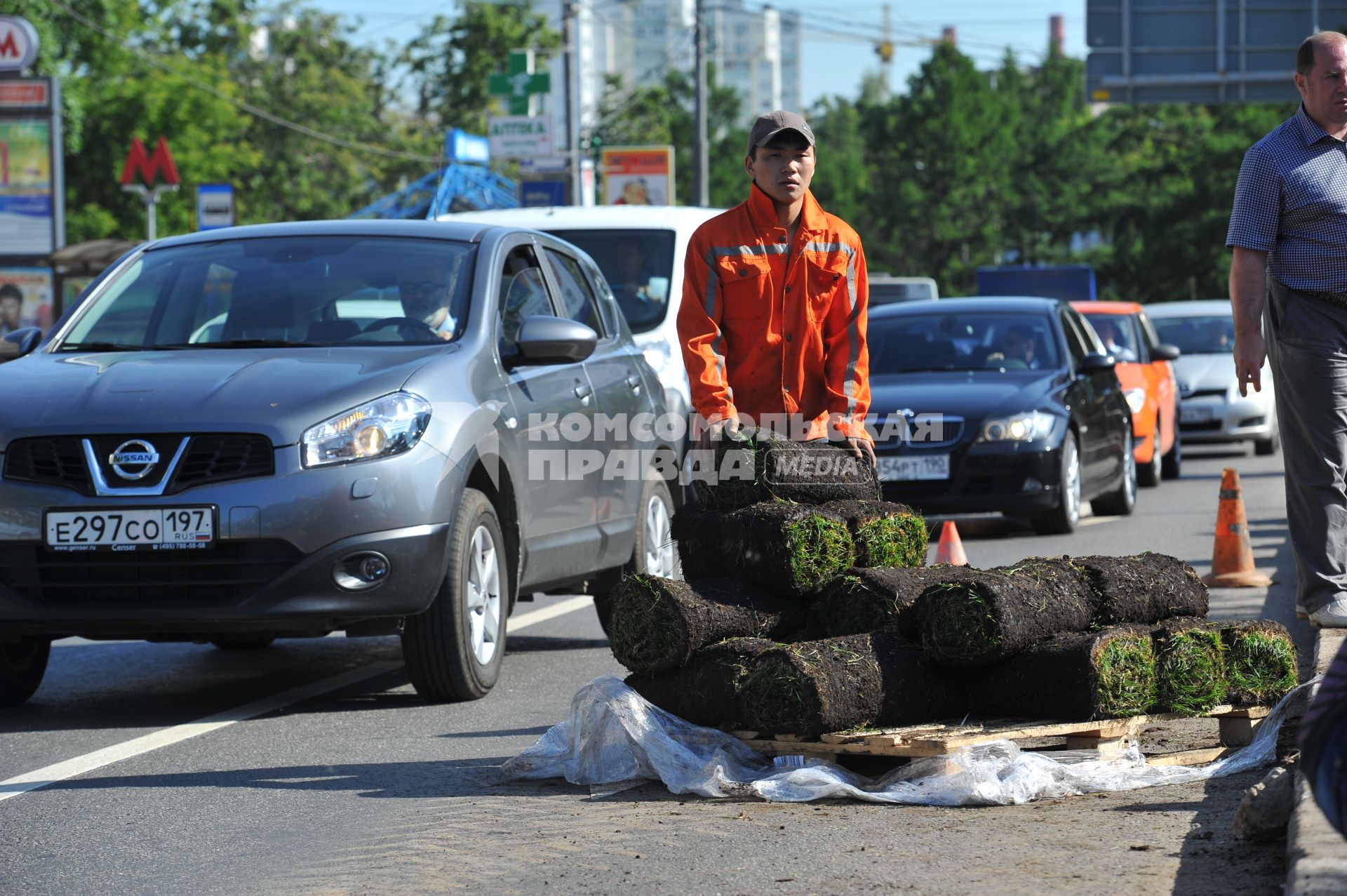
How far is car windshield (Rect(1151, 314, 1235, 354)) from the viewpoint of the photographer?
23.4 m

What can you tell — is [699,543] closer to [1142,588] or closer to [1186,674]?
[1142,588]

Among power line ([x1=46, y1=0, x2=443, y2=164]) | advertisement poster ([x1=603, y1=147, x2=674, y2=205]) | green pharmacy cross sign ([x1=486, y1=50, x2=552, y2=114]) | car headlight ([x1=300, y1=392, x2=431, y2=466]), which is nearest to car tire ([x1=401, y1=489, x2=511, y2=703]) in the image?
car headlight ([x1=300, y1=392, x2=431, y2=466])

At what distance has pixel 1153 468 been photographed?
18.1 meters

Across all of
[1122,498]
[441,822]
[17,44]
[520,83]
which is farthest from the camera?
[520,83]

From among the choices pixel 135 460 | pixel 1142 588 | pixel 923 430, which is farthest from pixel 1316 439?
pixel 923 430

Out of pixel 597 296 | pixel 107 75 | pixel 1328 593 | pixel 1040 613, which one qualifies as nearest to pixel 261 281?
pixel 597 296

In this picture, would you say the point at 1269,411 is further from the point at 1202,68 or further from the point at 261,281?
the point at 261,281

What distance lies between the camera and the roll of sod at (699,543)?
19.1 feet

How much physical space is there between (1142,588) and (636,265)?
6.82m

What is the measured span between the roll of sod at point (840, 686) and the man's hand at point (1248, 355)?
1713 mm

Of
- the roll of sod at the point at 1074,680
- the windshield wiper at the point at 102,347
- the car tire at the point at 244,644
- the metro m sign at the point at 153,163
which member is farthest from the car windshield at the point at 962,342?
the metro m sign at the point at 153,163

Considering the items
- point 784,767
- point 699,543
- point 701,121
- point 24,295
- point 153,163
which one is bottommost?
point 784,767

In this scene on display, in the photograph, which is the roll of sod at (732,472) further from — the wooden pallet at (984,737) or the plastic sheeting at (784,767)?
the wooden pallet at (984,737)

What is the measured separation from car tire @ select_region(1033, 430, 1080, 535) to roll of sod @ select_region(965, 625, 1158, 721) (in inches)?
289
